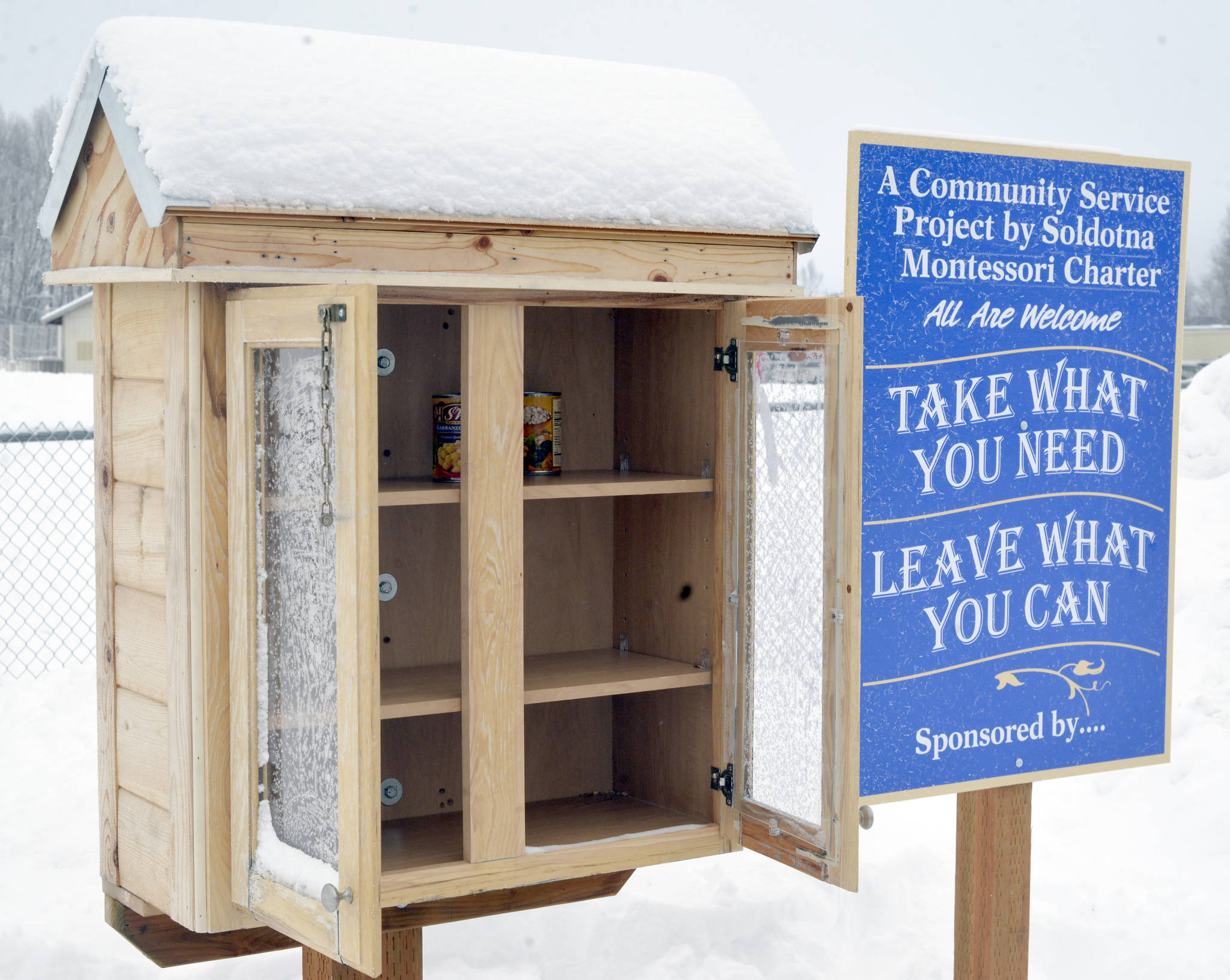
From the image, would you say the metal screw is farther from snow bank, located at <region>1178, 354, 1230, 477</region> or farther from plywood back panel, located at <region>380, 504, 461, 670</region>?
snow bank, located at <region>1178, 354, 1230, 477</region>

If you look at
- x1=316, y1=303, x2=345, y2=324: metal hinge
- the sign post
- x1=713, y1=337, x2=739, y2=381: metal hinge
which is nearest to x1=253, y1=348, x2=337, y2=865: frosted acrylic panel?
x1=316, y1=303, x2=345, y2=324: metal hinge

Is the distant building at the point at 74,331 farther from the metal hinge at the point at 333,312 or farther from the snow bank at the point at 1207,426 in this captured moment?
the metal hinge at the point at 333,312

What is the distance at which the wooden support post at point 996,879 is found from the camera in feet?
→ 9.59

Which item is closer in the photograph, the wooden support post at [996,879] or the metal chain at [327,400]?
the metal chain at [327,400]

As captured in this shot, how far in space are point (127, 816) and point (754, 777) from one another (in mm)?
1129

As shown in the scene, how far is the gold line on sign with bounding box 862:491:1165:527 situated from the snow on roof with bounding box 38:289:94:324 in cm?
1353

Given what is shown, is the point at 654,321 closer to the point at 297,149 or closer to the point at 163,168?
the point at 297,149

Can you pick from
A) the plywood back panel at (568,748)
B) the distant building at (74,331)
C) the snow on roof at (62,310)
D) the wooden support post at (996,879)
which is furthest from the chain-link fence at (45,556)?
the distant building at (74,331)

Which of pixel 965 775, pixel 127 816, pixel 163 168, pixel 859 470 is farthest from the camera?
pixel 965 775

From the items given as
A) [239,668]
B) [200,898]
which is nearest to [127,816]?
[200,898]

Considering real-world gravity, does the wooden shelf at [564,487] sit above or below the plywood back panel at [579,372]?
below

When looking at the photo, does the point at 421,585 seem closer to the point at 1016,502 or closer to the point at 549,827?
the point at 549,827

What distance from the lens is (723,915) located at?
13.3 feet

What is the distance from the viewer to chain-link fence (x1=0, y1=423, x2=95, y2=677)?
5641 millimetres
